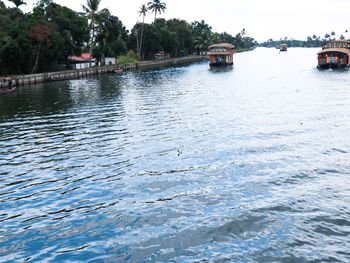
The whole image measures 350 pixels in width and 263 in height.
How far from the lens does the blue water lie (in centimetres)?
1208

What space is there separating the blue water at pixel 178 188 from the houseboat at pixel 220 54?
77609 mm

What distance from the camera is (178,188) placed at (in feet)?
55.1

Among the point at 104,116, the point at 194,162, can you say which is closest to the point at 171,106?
the point at 104,116

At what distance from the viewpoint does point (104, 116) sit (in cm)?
3569

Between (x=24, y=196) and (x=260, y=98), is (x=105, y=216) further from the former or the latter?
(x=260, y=98)

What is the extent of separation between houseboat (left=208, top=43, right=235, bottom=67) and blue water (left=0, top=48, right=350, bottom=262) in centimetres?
7761

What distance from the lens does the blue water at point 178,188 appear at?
1208 cm

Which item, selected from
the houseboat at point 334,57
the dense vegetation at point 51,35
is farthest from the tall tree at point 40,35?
the houseboat at point 334,57

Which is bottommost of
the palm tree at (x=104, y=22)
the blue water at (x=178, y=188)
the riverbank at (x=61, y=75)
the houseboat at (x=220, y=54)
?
the blue water at (x=178, y=188)

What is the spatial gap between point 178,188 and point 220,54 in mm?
97457

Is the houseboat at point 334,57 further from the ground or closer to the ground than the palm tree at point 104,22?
closer to the ground

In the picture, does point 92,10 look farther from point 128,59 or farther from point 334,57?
point 334,57

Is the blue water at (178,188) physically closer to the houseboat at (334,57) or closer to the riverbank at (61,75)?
the riverbank at (61,75)

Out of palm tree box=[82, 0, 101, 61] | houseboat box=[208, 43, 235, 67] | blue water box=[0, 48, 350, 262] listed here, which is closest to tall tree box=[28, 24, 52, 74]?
palm tree box=[82, 0, 101, 61]
